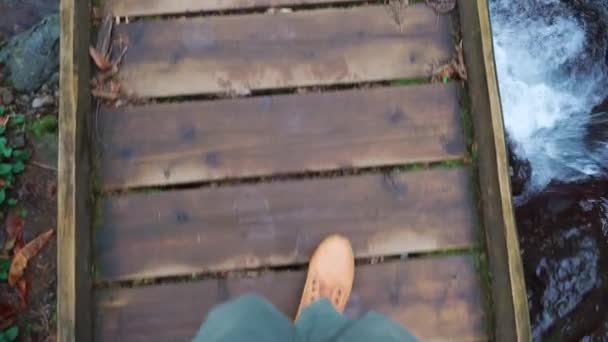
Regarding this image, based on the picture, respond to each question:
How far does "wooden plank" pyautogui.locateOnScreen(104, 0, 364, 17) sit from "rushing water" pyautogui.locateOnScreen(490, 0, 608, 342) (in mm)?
1543

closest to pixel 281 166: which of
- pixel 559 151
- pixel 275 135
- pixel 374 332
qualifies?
pixel 275 135

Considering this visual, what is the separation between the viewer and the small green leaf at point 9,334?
2.58 meters

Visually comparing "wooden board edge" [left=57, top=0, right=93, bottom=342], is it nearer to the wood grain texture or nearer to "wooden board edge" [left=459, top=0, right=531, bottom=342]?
the wood grain texture

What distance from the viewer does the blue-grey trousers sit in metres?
1.73

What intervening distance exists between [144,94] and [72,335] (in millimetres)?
789

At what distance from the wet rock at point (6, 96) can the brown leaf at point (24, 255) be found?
2.08 ft

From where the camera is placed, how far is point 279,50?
2.14 meters

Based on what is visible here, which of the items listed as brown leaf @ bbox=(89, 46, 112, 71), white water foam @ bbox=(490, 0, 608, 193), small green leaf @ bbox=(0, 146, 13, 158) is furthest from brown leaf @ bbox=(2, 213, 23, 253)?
white water foam @ bbox=(490, 0, 608, 193)

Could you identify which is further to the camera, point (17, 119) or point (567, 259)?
point (567, 259)

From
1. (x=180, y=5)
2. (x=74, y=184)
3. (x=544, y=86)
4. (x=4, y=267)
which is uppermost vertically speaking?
(x=180, y=5)

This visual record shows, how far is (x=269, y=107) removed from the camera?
2098 mm

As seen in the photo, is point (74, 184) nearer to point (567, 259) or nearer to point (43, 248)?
point (43, 248)

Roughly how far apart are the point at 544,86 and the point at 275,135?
76.5 inches

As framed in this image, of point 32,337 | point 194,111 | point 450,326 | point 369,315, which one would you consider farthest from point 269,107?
point 32,337
